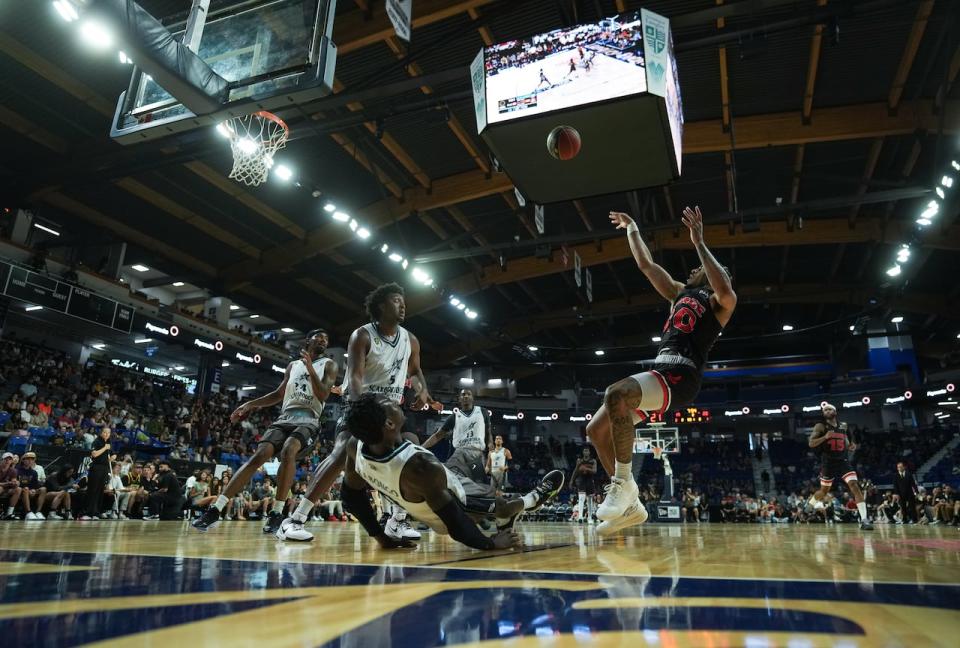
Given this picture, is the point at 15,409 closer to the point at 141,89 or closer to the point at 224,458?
the point at 224,458

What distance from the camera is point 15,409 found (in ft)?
38.4

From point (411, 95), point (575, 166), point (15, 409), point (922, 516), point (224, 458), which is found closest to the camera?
point (575, 166)

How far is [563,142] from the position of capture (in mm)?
5754

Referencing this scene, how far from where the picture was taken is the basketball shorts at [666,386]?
3293 mm

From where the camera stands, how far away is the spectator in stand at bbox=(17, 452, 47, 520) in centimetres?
795

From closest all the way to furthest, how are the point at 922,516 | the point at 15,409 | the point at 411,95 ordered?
the point at 411,95 → the point at 15,409 → the point at 922,516

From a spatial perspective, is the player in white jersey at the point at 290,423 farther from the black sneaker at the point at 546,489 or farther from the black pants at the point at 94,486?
the black pants at the point at 94,486

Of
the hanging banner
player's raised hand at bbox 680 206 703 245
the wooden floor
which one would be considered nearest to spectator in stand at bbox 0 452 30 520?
the wooden floor

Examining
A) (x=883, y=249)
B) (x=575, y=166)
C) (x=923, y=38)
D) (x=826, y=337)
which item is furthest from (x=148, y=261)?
(x=826, y=337)

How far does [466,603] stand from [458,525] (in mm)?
1350

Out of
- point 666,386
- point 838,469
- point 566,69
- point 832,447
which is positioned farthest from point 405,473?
point 838,469

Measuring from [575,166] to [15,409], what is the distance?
40.9 feet

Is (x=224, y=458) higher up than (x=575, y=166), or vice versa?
(x=575, y=166)

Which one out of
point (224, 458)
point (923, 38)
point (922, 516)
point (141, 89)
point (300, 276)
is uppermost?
point (923, 38)
